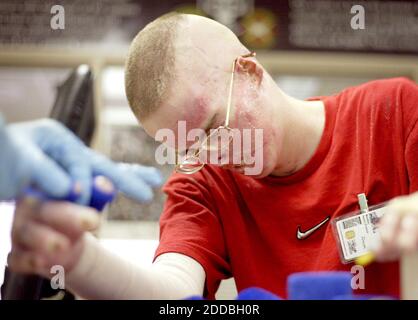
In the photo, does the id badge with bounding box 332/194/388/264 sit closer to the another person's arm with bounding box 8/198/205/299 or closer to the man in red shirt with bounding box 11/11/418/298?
the man in red shirt with bounding box 11/11/418/298

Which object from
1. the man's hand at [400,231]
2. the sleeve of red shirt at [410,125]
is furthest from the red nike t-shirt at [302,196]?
the man's hand at [400,231]

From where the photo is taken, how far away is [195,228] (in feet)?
3.42

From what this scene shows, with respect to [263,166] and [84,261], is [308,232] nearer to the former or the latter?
[263,166]

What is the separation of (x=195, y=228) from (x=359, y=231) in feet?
1.05

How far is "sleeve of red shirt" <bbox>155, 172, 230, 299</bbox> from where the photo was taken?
1011 mm

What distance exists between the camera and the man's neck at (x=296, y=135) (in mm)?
1081

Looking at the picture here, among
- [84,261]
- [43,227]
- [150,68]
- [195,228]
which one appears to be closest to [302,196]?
[195,228]

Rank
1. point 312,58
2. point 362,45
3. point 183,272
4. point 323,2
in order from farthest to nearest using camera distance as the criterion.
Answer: point 312,58 → point 362,45 → point 323,2 → point 183,272

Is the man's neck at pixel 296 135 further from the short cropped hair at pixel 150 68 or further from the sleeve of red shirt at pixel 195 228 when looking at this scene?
the short cropped hair at pixel 150 68

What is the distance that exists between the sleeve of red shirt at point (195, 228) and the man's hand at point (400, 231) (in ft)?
1.65
